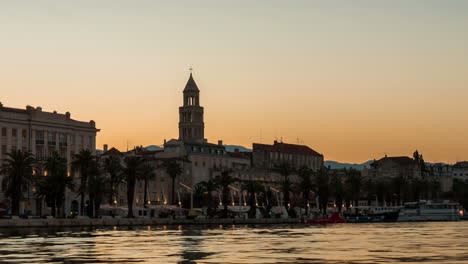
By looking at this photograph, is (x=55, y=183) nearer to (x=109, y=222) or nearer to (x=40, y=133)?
(x=109, y=222)

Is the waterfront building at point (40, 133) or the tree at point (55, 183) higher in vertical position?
the waterfront building at point (40, 133)

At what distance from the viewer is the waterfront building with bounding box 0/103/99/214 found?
6403 inches

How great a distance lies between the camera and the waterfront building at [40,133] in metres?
163

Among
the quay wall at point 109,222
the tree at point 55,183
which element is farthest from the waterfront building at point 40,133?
the quay wall at point 109,222

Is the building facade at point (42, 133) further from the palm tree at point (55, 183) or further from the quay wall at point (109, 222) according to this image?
the quay wall at point (109, 222)

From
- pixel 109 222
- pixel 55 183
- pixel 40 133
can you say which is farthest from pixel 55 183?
pixel 40 133

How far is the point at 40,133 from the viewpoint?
558 feet

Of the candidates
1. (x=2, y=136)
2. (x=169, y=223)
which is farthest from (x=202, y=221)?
(x=2, y=136)

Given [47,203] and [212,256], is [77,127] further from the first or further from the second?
[212,256]

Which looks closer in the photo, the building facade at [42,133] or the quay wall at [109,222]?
the quay wall at [109,222]

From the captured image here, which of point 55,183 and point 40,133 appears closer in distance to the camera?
point 55,183

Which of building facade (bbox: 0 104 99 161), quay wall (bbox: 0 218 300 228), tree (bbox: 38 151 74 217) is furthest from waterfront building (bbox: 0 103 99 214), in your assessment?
quay wall (bbox: 0 218 300 228)

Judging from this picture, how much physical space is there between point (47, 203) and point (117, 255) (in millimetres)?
98355

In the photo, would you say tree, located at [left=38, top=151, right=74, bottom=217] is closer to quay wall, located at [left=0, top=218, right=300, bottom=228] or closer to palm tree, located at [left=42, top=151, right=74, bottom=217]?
palm tree, located at [left=42, top=151, right=74, bottom=217]
